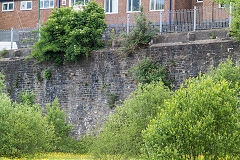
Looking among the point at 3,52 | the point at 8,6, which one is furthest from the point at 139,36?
the point at 8,6

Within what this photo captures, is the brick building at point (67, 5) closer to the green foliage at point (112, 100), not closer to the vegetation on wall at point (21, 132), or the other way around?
the green foliage at point (112, 100)

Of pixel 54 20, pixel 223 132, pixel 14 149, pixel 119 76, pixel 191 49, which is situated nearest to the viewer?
pixel 223 132

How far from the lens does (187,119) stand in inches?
501

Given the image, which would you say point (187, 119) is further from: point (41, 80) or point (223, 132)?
point (41, 80)

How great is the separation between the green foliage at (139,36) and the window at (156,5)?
6.59 m

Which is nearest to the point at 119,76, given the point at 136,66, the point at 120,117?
the point at 136,66

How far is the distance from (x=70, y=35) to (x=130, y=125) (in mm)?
9728

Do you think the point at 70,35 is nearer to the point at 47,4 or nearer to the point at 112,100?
the point at 112,100

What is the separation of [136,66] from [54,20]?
6.01 meters

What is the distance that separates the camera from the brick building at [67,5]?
3006 centimetres

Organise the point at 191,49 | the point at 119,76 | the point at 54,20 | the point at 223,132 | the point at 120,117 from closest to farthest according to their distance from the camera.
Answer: the point at 223,132
the point at 120,117
the point at 191,49
the point at 119,76
the point at 54,20

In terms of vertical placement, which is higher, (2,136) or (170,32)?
(170,32)

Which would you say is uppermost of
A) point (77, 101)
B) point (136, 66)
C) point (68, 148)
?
point (136, 66)

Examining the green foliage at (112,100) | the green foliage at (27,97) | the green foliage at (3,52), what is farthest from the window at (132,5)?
the green foliage at (27,97)
